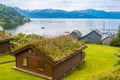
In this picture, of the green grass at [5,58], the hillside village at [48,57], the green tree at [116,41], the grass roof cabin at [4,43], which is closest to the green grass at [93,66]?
the hillside village at [48,57]

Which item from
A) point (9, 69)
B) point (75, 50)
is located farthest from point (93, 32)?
point (9, 69)

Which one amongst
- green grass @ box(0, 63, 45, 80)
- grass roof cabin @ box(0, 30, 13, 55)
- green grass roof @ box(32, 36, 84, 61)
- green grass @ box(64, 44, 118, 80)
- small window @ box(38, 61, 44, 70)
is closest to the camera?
green grass @ box(0, 63, 45, 80)

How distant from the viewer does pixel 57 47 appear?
105 ft

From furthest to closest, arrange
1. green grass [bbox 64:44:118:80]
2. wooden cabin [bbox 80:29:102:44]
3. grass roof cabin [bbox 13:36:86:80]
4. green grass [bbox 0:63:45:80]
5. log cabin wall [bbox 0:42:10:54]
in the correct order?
wooden cabin [bbox 80:29:102:44] → log cabin wall [bbox 0:42:10:54] → green grass [bbox 64:44:118:80] → green grass [bbox 0:63:45:80] → grass roof cabin [bbox 13:36:86:80]

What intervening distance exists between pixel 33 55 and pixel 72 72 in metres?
7.18

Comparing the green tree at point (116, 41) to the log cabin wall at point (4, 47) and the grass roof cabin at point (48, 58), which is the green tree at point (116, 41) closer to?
the grass roof cabin at point (48, 58)

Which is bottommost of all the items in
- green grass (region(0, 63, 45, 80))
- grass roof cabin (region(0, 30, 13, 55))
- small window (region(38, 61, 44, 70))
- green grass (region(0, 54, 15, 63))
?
green grass (region(0, 63, 45, 80))

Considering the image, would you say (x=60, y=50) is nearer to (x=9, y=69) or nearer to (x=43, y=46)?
(x=43, y=46)

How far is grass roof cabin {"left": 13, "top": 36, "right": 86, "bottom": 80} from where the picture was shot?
29375 mm

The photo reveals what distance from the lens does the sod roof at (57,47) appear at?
29.7m

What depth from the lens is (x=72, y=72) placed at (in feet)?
112

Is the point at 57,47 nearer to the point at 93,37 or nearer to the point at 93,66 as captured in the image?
the point at 93,66

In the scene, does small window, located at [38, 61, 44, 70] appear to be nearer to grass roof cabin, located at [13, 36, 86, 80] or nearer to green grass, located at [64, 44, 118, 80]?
grass roof cabin, located at [13, 36, 86, 80]

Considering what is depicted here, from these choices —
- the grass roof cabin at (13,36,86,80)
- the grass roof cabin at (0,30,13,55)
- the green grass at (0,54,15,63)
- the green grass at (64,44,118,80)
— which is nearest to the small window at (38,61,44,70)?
the grass roof cabin at (13,36,86,80)
